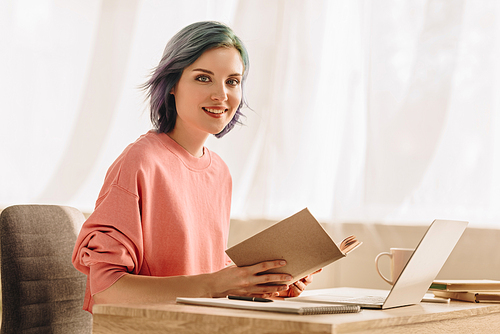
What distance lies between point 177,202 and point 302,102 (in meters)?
0.97

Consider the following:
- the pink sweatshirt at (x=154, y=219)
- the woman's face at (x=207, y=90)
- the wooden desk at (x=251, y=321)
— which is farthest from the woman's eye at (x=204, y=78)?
the wooden desk at (x=251, y=321)

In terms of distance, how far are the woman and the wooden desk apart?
0.64 feet

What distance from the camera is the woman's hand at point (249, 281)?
0.93 m

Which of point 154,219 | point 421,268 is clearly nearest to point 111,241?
point 154,219

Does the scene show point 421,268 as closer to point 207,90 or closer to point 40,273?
point 207,90

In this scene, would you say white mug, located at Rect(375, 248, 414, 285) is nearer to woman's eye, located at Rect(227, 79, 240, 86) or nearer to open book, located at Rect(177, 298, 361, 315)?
open book, located at Rect(177, 298, 361, 315)

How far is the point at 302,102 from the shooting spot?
2.04m

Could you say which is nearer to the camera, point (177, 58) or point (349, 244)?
point (349, 244)

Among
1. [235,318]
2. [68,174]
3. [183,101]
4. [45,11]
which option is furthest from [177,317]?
[45,11]

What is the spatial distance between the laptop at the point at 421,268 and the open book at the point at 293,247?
0.09 metres

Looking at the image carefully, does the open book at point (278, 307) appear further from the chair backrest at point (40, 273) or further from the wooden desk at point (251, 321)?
the chair backrest at point (40, 273)

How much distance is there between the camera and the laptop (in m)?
0.87

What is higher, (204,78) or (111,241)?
(204,78)

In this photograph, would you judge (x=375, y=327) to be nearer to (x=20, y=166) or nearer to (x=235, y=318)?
(x=235, y=318)
